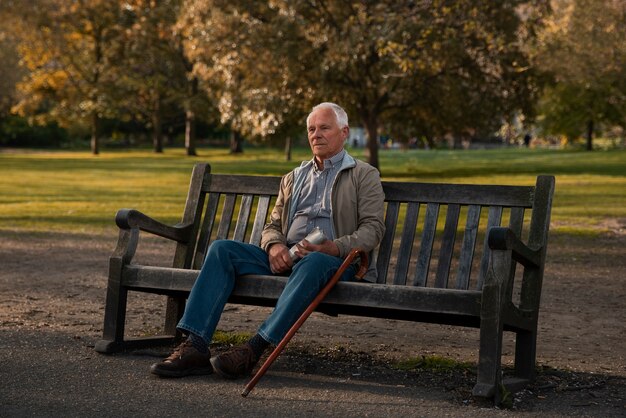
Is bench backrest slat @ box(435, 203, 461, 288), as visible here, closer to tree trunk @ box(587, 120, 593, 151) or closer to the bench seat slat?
the bench seat slat

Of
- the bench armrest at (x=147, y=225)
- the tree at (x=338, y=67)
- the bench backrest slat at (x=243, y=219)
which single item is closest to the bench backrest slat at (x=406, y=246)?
the bench backrest slat at (x=243, y=219)

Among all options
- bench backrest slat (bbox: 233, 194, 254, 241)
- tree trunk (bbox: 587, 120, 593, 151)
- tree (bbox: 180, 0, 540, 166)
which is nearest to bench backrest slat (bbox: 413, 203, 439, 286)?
bench backrest slat (bbox: 233, 194, 254, 241)

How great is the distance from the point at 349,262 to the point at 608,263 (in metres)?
6.98

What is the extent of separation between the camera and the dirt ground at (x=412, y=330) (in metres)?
5.81

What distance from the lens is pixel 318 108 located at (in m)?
6.20

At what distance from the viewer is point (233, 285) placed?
593 cm

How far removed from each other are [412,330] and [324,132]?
6.45 feet

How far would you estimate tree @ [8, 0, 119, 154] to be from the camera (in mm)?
57219

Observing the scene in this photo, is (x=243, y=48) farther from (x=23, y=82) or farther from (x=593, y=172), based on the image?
(x=23, y=82)

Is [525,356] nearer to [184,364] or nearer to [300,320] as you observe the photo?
[300,320]

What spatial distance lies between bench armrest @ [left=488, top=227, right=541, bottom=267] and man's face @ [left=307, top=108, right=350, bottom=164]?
3.70 feet

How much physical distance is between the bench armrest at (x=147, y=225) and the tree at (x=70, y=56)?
51.2m

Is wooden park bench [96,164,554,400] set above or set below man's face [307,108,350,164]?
below

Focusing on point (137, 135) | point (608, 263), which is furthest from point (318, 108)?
point (137, 135)
